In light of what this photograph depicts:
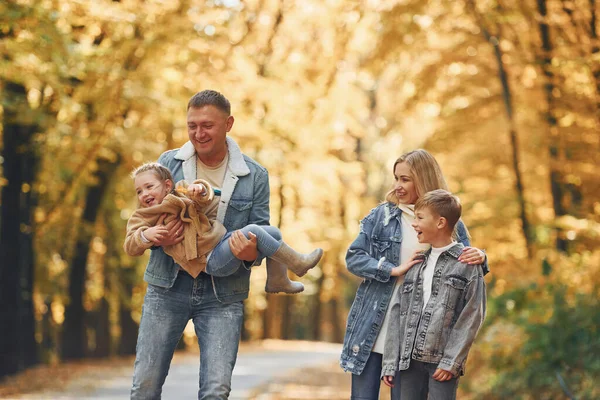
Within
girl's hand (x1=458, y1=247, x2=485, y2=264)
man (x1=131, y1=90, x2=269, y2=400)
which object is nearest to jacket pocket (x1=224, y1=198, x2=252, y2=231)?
man (x1=131, y1=90, x2=269, y2=400)

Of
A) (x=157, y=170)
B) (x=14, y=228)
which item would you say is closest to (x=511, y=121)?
(x=14, y=228)

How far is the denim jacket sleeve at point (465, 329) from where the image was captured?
17.5 ft

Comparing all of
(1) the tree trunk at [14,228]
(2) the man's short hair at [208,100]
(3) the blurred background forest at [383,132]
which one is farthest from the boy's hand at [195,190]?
(1) the tree trunk at [14,228]

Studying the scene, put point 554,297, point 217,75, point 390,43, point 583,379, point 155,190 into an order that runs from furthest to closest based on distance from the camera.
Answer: point 217,75
point 390,43
point 554,297
point 583,379
point 155,190

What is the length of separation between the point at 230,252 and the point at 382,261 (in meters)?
1.09

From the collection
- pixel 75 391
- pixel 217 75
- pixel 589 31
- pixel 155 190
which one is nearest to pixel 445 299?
pixel 155 190

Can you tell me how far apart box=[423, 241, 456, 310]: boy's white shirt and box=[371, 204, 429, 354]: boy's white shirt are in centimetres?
21

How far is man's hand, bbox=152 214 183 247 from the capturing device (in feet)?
17.3

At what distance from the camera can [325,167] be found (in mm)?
24844

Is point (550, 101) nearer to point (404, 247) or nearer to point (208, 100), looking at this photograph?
point (404, 247)

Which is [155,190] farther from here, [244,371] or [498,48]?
[244,371]

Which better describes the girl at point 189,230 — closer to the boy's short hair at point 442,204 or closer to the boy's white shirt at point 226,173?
the boy's white shirt at point 226,173

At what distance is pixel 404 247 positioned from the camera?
5977 mm

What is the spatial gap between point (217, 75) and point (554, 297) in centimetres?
729
